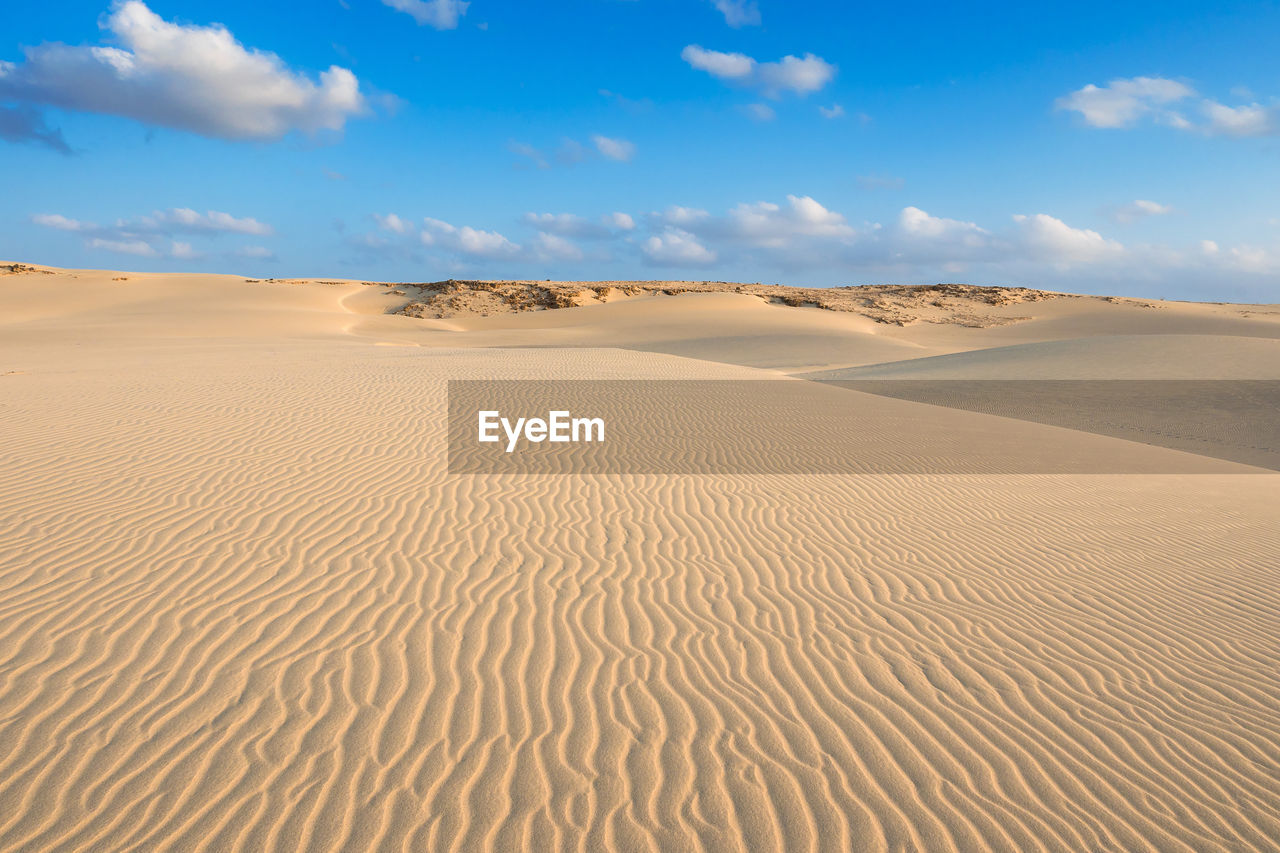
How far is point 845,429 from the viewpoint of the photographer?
15008 millimetres

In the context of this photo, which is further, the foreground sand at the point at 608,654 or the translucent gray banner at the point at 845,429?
the translucent gray banner at the point at 845,429

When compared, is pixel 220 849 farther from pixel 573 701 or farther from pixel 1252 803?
pixel 1252 803

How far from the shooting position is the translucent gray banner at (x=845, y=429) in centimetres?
1198

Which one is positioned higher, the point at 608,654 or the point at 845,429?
the point at 845,429

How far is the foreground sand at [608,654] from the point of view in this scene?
12.4 feet

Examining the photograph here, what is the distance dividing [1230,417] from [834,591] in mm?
17757

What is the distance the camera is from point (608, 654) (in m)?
5.34

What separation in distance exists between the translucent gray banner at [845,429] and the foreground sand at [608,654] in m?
1.14

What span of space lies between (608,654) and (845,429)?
10.6 metres

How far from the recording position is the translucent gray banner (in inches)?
472

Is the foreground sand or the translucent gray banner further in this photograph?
the translucent gray banner

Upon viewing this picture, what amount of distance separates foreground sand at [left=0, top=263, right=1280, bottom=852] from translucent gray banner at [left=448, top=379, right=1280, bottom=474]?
114cm

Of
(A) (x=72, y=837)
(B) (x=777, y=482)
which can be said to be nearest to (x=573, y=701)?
(A) (x=72, y=837)

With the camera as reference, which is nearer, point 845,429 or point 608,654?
point 608,654
